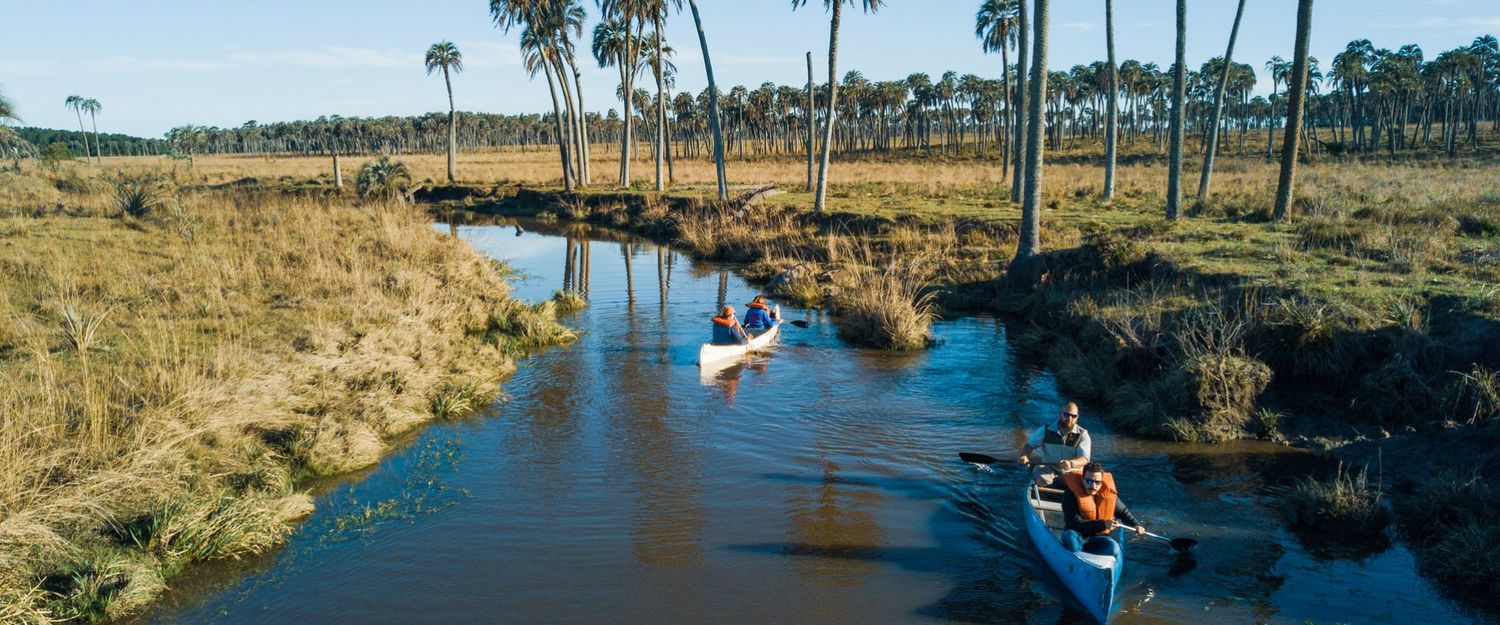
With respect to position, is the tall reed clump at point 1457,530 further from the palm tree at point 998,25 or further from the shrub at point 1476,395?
the palm tree at point 998,25

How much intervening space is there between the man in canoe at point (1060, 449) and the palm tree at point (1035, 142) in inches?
447

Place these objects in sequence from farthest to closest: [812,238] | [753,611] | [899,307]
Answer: [812,238]
[899,307]
[753,611]

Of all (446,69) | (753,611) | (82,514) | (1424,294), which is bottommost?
(753,611)

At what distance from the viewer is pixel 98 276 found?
15.3 m

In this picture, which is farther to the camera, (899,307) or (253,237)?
(253,237)

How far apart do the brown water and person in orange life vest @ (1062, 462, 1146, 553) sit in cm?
57

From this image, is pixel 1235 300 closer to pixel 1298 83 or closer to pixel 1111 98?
pixel 1298 83

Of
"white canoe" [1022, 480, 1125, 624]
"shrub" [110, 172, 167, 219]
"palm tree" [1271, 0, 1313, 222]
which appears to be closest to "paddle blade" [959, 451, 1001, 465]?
"white canoe" [1022, 480, 1125, 624]

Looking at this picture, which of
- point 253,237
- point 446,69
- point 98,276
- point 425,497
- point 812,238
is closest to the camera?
point 425,497

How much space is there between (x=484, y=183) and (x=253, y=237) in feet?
118

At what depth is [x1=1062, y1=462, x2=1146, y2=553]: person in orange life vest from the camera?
27.3ft

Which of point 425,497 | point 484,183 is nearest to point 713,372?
point 425,497

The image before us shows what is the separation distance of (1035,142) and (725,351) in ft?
30.8

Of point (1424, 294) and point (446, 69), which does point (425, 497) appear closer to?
point (1424, 294)
